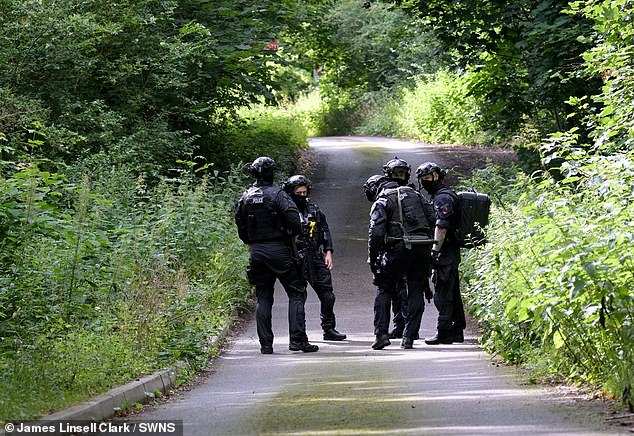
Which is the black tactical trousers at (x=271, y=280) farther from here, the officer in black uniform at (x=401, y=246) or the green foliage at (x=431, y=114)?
the green foliage at (x=431, y=114)

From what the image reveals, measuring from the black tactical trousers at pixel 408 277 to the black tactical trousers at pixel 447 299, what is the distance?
0.29 meters

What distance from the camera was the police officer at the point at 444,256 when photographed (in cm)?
1266

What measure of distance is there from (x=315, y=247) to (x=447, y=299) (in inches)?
74.0

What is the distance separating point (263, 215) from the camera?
12.4 meters

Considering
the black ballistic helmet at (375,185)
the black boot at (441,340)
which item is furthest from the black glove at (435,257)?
the black ballistic helmet at (375,185)

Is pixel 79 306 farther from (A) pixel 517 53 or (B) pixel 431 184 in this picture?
(A) pixel 517 53

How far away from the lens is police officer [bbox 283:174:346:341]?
525 inches

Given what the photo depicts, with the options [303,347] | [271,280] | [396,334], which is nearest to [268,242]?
[271,280]

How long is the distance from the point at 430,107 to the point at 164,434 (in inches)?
1414

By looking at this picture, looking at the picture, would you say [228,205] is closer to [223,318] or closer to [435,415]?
[223,318]

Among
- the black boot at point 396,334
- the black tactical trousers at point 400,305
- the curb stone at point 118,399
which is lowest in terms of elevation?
the black boot at point 396,334

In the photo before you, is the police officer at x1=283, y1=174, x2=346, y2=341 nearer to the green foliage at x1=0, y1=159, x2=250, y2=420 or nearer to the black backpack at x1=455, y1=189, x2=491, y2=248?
the green foliage at x1=0, y1=159, x2=250, y2=420

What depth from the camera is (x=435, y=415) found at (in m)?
7.52

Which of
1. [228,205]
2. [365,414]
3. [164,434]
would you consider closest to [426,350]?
[365,414]
